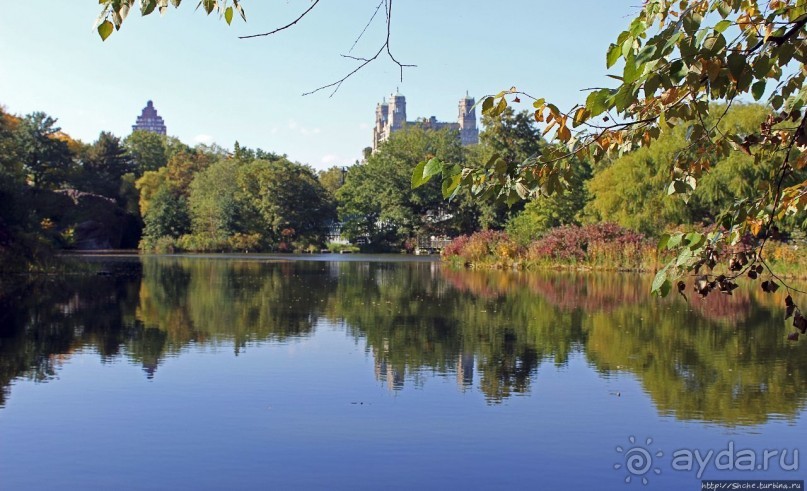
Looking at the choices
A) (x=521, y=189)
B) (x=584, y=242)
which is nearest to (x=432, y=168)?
(x=521, y=189)

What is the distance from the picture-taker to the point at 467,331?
12.4 m

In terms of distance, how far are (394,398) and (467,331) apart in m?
4.90

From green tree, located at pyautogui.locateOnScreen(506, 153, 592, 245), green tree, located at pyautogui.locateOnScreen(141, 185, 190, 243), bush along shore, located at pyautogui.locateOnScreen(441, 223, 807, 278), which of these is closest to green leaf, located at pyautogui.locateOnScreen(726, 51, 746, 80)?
bush along shore, located at pyautogui.locateOnScreen(441, 223, 807, 278)

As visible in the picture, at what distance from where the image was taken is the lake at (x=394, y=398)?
5.52 metres

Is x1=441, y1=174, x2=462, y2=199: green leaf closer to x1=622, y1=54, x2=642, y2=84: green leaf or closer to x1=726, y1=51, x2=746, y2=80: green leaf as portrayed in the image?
x1=622, y1=54, x2=642, y2=84: green leaf

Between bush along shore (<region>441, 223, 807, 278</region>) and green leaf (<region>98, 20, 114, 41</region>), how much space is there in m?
27.5

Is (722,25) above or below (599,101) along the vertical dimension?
above

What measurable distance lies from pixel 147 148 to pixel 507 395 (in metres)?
75.4

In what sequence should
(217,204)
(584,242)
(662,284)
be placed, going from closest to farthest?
(662,284)
(584,242)
(217,204)

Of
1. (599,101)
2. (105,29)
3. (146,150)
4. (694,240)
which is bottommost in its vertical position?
(694,240)

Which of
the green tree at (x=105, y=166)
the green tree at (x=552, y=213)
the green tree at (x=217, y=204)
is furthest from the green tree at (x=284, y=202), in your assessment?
the green tree at (x=552, y=213)

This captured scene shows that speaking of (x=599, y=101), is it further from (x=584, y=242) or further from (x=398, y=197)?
(x=398, y=197)

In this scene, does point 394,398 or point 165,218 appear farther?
point 165,218

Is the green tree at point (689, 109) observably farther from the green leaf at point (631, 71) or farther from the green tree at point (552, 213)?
the green tree at point (552, 213)
